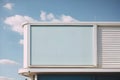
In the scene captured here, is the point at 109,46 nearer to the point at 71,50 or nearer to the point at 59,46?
the point at 71,50

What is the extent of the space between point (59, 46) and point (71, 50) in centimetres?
35

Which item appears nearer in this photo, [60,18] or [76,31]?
[76,31]

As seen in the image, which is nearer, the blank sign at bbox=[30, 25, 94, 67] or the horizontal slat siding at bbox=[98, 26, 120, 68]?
the blank sign at bbox=[30, 25, 94, 67]

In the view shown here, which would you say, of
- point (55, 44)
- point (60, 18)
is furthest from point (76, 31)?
point (60, 18)

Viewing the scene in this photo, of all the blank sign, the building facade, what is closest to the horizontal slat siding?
the building facade

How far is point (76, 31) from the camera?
10.1 meters

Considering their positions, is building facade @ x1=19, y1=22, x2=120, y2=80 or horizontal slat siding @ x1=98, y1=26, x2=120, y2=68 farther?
horizontal slat siding @ x1=98, y1=26, x2=120, y2=68

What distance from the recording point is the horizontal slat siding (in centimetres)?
1016

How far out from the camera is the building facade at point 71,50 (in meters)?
9.96

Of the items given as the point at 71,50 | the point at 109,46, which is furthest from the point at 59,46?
the point at 109,46

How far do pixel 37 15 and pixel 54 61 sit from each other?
14.2 feet

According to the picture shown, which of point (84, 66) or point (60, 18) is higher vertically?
point (60, 18)

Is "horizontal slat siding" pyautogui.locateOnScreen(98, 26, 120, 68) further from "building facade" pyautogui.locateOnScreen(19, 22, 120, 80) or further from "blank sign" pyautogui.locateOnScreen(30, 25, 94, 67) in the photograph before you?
"blank sign" pyautogui.locateOnScreen(30, 25, 94, 67)

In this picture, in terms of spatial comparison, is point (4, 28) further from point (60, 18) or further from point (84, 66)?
point (84, 66)
